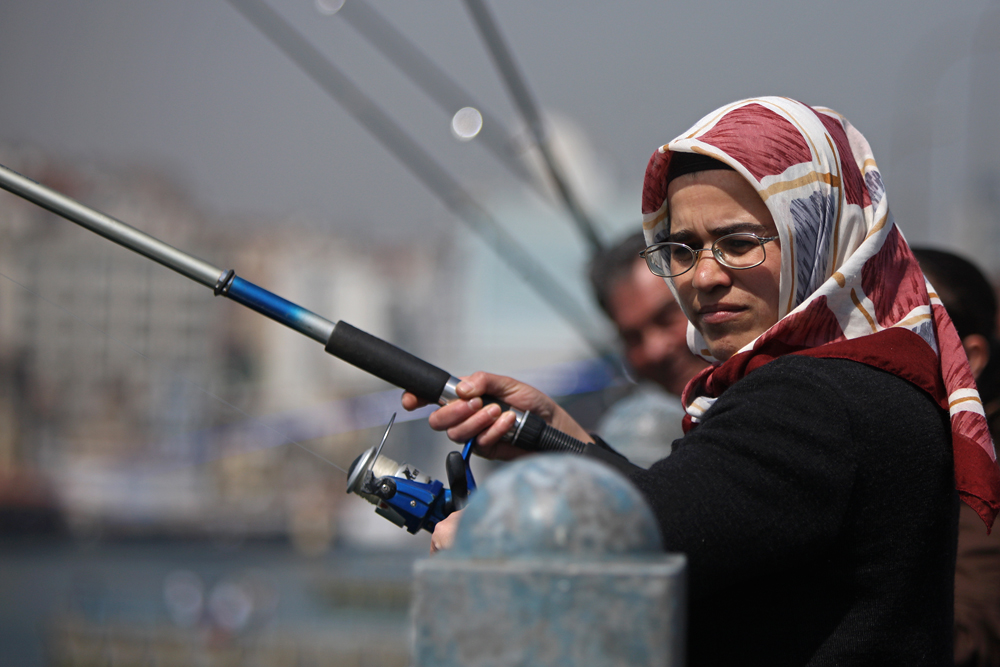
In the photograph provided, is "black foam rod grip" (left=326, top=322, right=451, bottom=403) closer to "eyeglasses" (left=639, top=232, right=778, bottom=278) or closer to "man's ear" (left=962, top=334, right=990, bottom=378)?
"eyeglasses" (left=639, top=232, right=778, bottom=278)

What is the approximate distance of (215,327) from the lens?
71.6m

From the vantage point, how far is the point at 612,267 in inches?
157

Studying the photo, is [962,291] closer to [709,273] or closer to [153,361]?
[709,273]

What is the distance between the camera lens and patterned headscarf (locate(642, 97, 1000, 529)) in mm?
1486

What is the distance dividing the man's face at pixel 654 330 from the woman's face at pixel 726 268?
2012mm

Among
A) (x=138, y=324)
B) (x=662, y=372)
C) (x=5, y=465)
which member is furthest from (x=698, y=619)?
(x=5, y=465)

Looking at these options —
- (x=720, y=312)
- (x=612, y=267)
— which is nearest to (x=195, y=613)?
(x=612, y=267)

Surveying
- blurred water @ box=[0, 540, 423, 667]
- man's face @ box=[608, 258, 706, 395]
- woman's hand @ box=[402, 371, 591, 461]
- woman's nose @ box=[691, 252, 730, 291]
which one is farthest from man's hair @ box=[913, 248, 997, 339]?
blurred water @ box=[0, 540, 423, 667]

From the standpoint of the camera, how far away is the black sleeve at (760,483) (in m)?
1.23

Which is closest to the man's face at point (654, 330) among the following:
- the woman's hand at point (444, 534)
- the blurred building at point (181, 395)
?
the woman's hand at point (444, 534)

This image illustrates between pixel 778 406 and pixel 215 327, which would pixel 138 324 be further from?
pixel 778 406

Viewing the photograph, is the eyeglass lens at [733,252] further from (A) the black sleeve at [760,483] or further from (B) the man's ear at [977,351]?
(B) the man's ear at [977,351]

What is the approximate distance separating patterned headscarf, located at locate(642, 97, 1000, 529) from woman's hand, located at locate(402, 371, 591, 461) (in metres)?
0.55

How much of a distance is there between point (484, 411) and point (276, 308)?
0.53 meters
